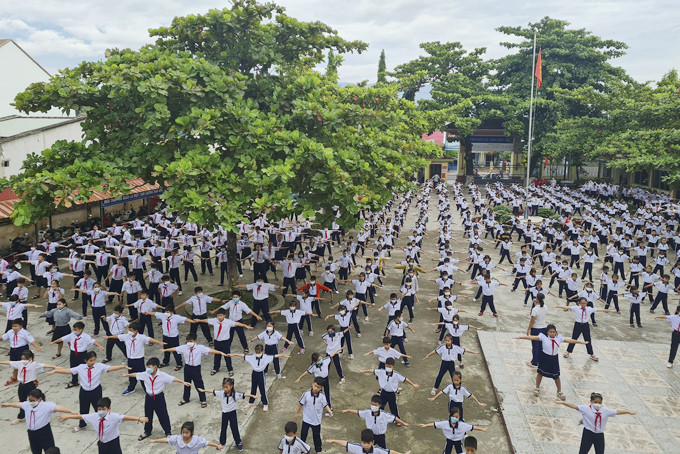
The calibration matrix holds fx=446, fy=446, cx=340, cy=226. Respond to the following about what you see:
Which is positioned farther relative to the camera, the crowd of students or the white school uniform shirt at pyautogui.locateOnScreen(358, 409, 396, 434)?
the crowd of students

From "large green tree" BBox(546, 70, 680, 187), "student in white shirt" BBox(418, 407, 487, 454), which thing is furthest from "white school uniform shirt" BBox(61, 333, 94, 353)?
"large green tree" BBox(546, 70, 680, 187)

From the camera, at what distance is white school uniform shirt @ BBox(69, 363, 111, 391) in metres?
7.01

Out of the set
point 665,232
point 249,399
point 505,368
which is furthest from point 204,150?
point 665,232

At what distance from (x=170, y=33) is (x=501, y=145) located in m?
36.4

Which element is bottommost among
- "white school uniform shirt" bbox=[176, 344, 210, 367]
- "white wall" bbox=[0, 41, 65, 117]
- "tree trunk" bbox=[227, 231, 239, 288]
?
"white school uniform shirt" bbox=[176, 344, 210, 367]

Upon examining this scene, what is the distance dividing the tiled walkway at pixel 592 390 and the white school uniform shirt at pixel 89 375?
266 inches

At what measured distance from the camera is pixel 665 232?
18812 mm

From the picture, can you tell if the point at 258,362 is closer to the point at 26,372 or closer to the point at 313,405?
the point at 313,405

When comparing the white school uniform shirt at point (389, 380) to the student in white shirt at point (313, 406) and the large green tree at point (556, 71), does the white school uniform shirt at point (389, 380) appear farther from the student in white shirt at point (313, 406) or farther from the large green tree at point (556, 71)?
the large green tree at point (556, 71)

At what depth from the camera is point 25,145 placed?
16.9 m

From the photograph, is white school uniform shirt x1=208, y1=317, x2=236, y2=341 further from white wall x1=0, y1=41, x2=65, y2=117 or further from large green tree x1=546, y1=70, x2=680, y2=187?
white wall x1=0, y1=41, x2=65, y2=117

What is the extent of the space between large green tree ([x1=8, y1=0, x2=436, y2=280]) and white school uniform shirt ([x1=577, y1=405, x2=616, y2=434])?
220 inches

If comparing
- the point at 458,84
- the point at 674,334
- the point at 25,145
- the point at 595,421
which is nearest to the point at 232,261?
the point at 595,421

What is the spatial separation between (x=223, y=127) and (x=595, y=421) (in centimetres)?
877
